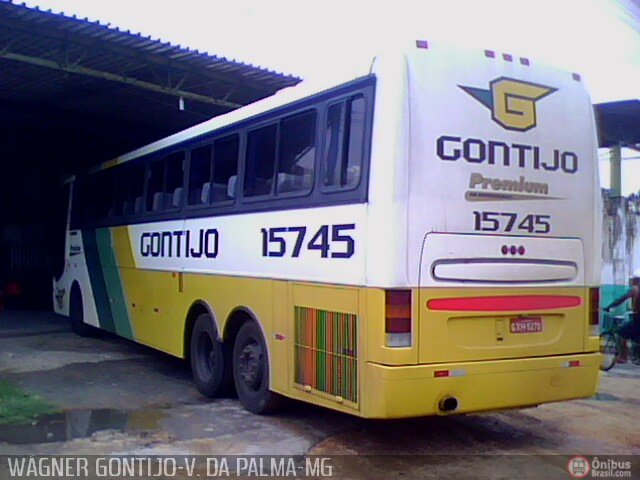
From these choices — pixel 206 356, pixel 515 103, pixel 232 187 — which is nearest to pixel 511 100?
pixel 515 103

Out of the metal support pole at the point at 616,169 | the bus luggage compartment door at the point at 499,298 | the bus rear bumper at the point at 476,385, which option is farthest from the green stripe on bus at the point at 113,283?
the metal support pole at the point at 616,169

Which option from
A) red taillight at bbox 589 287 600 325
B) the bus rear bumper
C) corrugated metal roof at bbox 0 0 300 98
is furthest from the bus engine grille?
corrugated metal roof at bbox 0 0 300 98

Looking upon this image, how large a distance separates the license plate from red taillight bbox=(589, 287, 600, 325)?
0.65 m

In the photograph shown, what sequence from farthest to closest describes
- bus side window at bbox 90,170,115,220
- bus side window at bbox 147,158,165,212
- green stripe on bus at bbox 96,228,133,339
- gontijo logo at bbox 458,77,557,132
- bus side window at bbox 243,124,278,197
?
bus side window at bbox 90,170,115,220 < green stripe on bus at bbox 96,228,133,339 < bus side window at bbox 147,158,165,212 < bus side window at bbox 243,124,278,197 < gontijo logo at bbox 458,77,557,132

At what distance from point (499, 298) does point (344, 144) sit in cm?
179

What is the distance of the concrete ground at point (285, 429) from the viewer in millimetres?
6348

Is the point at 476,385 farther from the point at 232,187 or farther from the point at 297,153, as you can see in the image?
the point at 232,187

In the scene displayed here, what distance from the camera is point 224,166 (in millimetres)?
8125

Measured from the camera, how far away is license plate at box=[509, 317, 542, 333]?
240 inches

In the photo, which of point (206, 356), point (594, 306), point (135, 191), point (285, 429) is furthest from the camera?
point (135, 191)

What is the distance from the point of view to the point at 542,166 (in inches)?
247

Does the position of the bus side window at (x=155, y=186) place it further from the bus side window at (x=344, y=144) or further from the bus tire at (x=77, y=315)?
the bus side window at (x=344, y=144)

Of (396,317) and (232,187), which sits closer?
(396,317)

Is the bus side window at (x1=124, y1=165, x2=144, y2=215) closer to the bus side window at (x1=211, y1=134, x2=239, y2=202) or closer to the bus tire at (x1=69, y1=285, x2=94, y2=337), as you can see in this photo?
the bus side window at (x1=211, y1=134, x2=239, y2=202)
